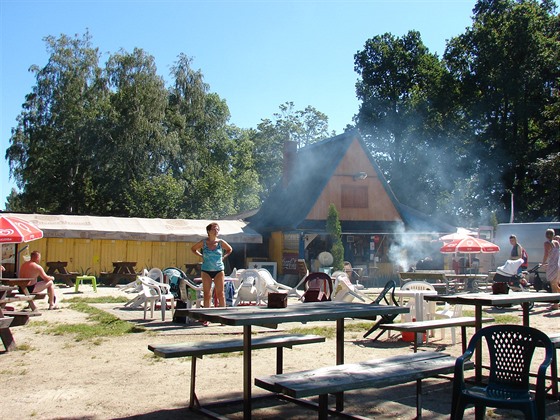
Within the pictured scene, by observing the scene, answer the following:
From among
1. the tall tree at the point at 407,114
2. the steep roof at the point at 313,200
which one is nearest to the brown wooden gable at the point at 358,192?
the steep roof at the point at 313,200

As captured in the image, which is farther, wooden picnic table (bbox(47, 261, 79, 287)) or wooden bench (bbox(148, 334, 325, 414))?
wooden picnic table (bbox(47, 261, 79, 287))

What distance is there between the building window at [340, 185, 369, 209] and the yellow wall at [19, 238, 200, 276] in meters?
7.21

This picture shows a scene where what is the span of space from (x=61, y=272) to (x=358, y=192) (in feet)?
41.6

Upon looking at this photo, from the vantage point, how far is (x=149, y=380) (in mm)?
6004

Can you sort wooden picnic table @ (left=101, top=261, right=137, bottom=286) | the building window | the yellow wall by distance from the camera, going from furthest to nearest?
the building window < the yellow wall < wooden picnic table @ (left=101, top=261, right=137, bottom=286)

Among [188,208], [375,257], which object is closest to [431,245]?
[375,257]

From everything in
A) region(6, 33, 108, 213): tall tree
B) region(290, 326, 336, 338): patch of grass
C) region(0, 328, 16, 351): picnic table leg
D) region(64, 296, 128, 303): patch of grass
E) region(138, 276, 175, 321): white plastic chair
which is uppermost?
region(6, 33, 108, 213): tall tree

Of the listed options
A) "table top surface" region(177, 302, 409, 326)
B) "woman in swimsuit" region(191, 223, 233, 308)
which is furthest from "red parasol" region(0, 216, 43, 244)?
"table top surface" region(177, 302, 409, 326)

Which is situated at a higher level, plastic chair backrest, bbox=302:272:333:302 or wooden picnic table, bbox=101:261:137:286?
plastic chair backrest, bbox=302:272:333:302

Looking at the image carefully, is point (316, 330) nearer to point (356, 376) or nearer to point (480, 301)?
point (480, 301)

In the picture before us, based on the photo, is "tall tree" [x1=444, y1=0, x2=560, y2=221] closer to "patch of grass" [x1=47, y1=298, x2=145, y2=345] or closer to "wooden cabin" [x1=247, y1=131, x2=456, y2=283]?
"wooden cabin" [x1=247, y1=131, x2=456, y2=283]

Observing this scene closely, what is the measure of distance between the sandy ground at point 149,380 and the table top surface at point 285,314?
809 mm

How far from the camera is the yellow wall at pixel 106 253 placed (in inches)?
1006

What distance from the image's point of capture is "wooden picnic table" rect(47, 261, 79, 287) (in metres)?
22.8
